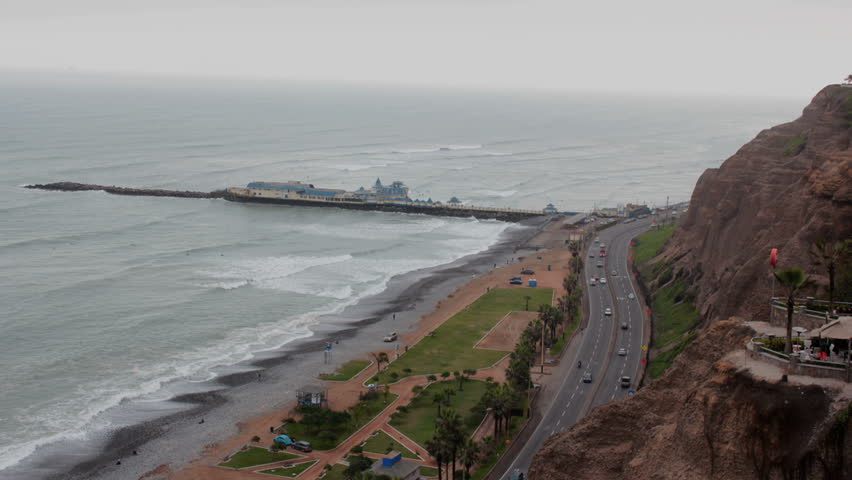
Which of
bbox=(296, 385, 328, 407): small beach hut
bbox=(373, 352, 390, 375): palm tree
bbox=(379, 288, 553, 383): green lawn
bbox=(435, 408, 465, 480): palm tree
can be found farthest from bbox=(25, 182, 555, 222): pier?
bbox=(435, 408, 465, 480): palm tree

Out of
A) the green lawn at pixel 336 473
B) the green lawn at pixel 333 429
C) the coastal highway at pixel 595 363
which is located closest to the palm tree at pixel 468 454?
the coastal highway at pixel 595 363

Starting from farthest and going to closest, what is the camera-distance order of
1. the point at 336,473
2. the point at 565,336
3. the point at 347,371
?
the point at 565,336 → the point at 347,371 → the point at 336,473

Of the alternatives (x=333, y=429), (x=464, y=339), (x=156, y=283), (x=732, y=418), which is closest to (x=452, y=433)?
(x=333, y=429)

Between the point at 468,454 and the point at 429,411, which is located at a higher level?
the point at 468,454

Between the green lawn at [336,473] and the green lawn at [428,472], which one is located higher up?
the green lawn at [428,472]

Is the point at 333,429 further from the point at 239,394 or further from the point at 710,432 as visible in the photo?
the point at 710,432

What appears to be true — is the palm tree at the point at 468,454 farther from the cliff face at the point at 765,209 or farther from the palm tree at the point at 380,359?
the palm tree at the point at 380,359

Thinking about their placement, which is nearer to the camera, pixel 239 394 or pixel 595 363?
pixel 239 394
